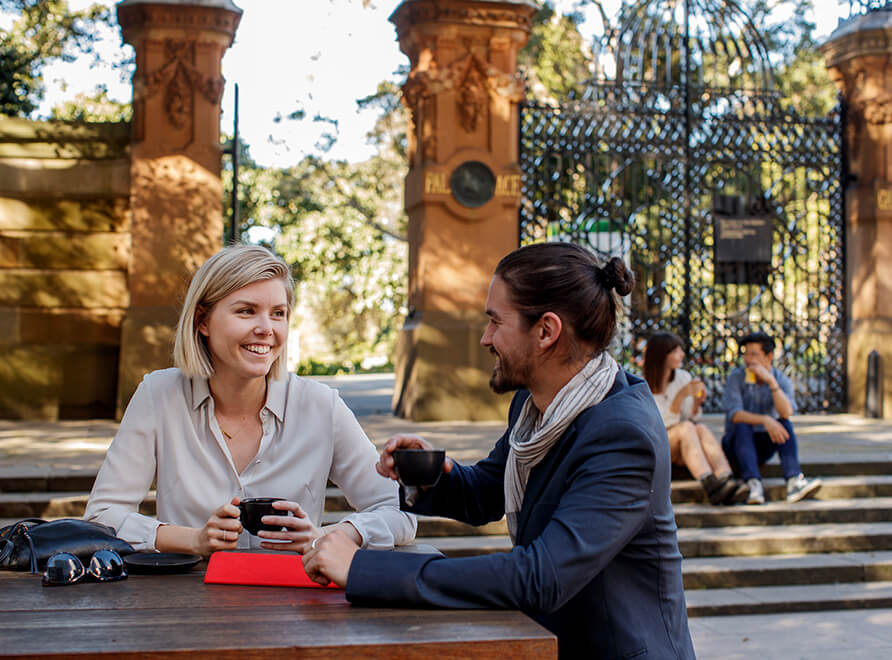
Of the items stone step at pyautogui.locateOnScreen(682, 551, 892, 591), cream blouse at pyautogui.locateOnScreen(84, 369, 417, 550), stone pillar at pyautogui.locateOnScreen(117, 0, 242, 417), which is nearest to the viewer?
cream blouse at pyautogui.locateOnScreen(84, 369, 417, 550)

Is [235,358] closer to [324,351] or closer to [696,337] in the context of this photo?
[696,337]

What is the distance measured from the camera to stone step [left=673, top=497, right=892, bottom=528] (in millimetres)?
6980

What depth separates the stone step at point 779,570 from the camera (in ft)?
20.4

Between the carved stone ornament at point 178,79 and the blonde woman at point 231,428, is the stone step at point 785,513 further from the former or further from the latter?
the carved stone ornament at point 178,79

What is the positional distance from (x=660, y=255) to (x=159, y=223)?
563 cm

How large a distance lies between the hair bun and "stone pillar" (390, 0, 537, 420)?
27.1 feet

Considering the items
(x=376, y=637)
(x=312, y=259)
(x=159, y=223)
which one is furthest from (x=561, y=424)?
(x=312, y=259)

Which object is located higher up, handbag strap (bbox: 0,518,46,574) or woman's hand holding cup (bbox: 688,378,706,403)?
woman's hand holding cup (bbox: 688,378,706,403)

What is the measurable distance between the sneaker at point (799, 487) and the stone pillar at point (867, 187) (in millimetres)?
5323

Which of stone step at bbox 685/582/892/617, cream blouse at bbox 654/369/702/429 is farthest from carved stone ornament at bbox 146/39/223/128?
stone step at bbox 685/582/892/617

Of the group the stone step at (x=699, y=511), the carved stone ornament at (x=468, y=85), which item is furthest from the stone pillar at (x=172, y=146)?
the stone step at (x=699, y=511)

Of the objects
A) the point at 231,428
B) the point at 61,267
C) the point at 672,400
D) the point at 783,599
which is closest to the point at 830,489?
the point at 672,400

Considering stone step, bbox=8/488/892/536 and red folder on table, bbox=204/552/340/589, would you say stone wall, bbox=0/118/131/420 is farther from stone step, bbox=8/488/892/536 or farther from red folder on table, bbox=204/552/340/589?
red folder on table, bbox=204/552/340/589

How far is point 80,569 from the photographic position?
2.24m
